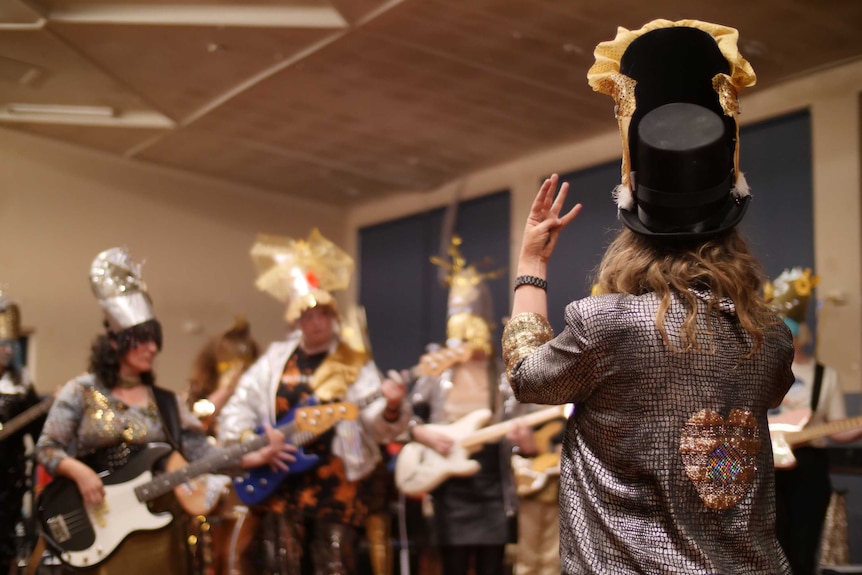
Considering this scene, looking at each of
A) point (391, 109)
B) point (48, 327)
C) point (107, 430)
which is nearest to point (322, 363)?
point (107, 430)

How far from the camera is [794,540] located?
4.33 metres

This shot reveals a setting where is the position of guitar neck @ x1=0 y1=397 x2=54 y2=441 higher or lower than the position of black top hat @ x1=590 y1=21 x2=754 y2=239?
lower

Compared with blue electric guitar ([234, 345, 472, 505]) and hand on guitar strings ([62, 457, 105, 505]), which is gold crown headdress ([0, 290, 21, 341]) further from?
blue electric guitar ([234, 345, 472, 505])

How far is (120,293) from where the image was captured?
13.0ft

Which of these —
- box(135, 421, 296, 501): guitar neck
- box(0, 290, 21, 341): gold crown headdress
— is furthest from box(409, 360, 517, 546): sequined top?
box(0, 290, 21, 341): gold crown headdress

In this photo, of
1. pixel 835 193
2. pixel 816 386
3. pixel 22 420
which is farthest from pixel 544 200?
pixel 835 193

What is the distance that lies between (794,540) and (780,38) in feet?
9.37

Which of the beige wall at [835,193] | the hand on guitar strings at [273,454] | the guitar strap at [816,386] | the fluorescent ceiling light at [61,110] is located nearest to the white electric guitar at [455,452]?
the hand on guitar strings at [273,454]

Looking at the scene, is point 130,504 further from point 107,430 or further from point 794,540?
point 794,540

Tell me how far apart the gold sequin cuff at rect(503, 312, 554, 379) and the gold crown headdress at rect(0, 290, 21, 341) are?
406 centimetres

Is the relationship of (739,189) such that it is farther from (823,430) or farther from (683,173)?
(823,430)

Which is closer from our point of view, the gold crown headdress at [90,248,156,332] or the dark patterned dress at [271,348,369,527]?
the gold crown headdress at [90,248,156,332]

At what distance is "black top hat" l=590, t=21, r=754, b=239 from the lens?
1626 millimetres

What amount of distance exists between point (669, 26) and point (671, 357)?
2.26ft
